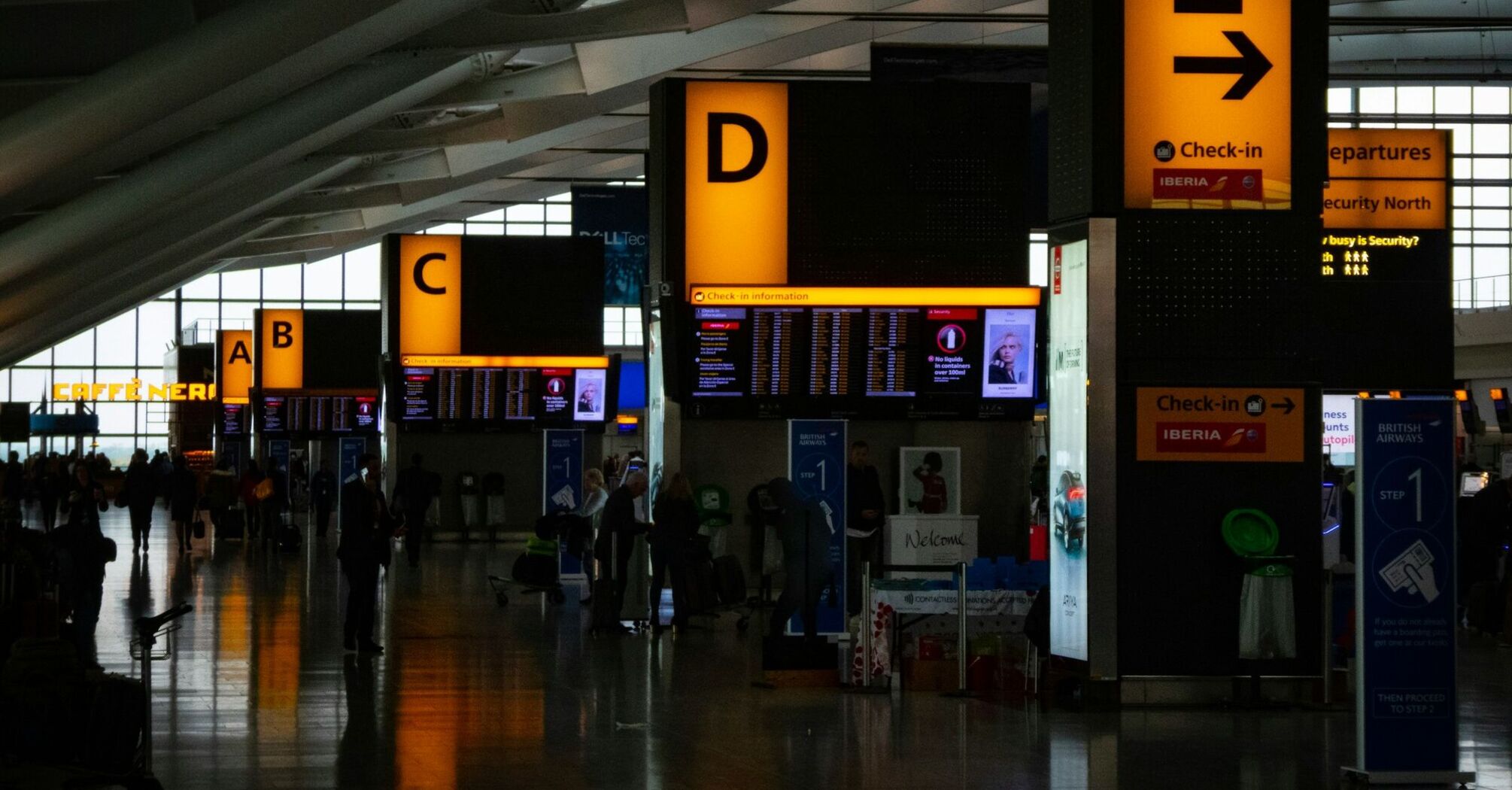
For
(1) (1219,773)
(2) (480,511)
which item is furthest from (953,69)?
(1) (1219,773)

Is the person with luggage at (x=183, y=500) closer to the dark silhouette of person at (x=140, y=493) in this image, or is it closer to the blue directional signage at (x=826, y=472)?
the dark silhouette of person at (x=140, y=493)

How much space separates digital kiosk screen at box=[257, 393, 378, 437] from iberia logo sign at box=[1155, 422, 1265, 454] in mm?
29981

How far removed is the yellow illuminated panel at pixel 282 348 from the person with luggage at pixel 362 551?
2726 cm

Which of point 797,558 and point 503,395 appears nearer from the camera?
point 797,558

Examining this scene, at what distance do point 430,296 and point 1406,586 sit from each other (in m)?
23.1

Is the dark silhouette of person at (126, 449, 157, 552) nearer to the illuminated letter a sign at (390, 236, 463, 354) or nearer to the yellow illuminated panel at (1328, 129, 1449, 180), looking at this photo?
the illuminated letter a sign at (390, 236, 463, 354)

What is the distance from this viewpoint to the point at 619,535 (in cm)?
1764

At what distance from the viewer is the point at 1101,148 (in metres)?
12.4

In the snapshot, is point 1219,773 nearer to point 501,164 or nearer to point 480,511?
point 480,511

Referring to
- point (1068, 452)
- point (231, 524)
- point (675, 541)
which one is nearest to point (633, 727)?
point (1068, 452)

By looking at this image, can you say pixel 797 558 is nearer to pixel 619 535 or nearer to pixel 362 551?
pixel 362 551

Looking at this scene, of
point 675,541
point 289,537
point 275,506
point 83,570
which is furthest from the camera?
point 275,506

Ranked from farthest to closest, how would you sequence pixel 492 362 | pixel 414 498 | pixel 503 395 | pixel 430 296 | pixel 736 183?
pixel 430 296, pixel 503 395, pixel 492 362, pixel 414 498, pixel 736 183

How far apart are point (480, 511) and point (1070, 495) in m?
23.0
